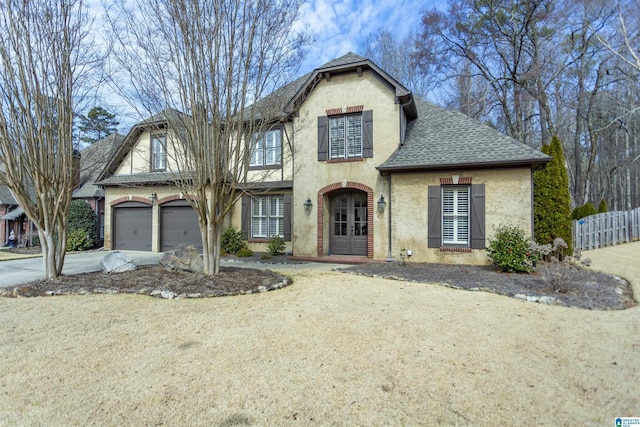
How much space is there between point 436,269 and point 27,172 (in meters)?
9.71

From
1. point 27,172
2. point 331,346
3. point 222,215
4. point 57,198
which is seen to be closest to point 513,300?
point 331,346

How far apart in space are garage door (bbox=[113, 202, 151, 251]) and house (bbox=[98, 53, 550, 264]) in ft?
6.07

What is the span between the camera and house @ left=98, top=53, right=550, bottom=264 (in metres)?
9.73

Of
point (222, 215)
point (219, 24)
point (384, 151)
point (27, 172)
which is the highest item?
point (219, 24)

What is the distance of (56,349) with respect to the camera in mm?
3854

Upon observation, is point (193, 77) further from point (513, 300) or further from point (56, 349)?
point (513, 300)

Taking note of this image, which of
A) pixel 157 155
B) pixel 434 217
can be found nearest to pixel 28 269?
pixel 157 155

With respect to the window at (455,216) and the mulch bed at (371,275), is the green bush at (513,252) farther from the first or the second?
the window at (455,216)

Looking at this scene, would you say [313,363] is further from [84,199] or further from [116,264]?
[84,199]

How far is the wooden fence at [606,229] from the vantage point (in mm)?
13711

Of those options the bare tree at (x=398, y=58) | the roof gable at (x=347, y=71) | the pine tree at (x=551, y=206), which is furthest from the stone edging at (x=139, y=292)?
the bare tree at (x=398, y=58)

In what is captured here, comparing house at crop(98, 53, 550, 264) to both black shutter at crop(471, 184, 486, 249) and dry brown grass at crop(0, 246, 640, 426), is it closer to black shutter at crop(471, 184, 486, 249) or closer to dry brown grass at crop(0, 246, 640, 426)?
black shutter at crop(471, 184, 486, 249)

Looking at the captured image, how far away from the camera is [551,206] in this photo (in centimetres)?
1098

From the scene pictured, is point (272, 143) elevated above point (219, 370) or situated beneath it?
elevated above
